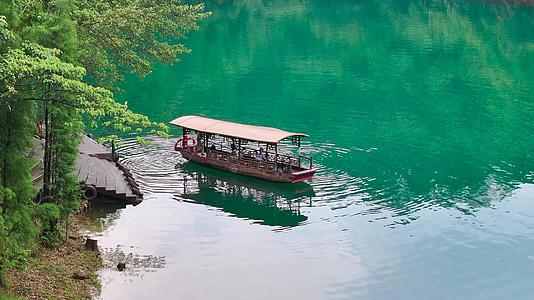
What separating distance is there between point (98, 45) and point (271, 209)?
506 inches

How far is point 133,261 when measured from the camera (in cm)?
3128

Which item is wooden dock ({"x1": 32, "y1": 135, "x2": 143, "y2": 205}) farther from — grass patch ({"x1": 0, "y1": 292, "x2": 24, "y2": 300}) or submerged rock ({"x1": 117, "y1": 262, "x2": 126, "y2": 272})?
grass patch ({"x1": 0, "y1": 292, "x2": 24, "y2": 300})

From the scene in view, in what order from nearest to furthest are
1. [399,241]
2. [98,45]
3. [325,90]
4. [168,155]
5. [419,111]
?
[399,241]
[98,45]
[168,155]
[419,111]
[325,90]

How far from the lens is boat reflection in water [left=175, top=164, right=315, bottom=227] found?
39.4 meters

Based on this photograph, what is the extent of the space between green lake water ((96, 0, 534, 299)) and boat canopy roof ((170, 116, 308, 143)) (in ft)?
8.66

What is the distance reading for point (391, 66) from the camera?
89000mm

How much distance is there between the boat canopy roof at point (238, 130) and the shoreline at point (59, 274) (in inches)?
588

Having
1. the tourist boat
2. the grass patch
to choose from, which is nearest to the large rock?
the grass patch

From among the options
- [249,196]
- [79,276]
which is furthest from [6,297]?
[249,196]

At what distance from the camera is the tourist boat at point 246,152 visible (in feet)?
143

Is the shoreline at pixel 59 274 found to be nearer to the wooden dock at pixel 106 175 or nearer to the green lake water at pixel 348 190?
the green lake water at pixel 348 190

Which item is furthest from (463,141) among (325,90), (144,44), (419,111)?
(144,44)

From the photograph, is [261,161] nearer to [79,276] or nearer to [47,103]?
[79,276]

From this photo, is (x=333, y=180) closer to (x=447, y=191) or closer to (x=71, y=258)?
(x=447, y=191)
